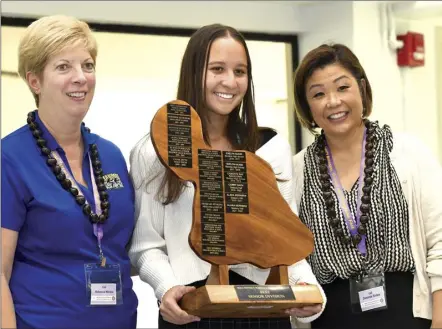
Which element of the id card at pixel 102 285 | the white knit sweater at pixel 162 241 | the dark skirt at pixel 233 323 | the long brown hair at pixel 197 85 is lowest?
the dark skirt at pixel 233 323

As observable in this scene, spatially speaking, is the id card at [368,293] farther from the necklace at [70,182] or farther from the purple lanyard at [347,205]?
the necklace at [70,182]

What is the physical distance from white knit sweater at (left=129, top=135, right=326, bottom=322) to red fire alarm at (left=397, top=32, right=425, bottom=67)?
117 inches

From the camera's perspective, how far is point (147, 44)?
503 cm

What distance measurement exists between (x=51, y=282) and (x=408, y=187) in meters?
1.05

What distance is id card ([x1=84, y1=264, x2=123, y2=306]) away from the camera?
2176mm

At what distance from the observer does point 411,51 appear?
513cm

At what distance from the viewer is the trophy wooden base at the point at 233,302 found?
1965 mm

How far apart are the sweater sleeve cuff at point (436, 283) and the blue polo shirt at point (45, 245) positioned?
89cm

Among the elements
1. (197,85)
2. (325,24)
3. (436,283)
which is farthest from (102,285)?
(325,24)

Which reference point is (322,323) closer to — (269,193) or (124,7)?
(269,193)

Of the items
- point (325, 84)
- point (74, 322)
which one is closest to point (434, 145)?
point (325, 84)

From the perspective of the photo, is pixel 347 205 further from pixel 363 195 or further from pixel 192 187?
pixel 192 187

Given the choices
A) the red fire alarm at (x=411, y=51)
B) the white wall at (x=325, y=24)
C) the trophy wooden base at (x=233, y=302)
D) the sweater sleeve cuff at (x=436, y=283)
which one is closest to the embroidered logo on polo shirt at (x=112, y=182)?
the trophy wooden base at (x=233, y=302)

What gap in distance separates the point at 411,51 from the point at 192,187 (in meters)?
3.18
